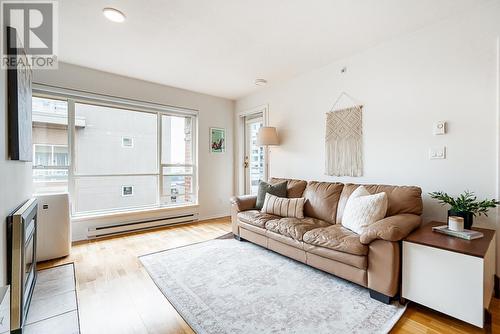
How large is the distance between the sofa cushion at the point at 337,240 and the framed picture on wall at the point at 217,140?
118 inches

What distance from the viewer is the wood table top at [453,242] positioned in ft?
5.08

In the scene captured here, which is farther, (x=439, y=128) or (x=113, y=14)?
(x=439, y=128)

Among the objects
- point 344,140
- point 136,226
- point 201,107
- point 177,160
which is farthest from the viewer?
point 201,107

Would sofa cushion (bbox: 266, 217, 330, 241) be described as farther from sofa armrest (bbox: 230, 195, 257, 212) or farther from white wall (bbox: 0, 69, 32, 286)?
white wall (bbox: 0, 69, 32, 286)

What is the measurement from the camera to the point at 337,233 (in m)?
2.17

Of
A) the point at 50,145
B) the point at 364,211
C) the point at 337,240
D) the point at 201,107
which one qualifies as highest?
the point at 201,107

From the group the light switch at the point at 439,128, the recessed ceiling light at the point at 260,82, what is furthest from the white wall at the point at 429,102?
the recessed ceiling light at the point at 260,82

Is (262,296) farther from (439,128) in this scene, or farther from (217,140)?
(217,140)

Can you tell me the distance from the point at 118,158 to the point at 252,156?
8.15ft

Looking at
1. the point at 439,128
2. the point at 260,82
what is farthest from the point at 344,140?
the point at 260,82

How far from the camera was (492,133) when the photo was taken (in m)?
2.04

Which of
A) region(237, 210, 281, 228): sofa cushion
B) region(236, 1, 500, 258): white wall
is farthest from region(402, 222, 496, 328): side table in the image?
region(237, 210, 281, 228): sofa cushion

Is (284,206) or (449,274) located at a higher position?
(284,206)

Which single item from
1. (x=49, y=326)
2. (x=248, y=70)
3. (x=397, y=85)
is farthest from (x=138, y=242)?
(x=397, y=85)
